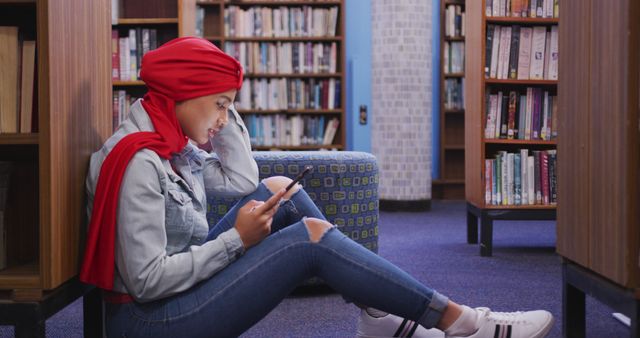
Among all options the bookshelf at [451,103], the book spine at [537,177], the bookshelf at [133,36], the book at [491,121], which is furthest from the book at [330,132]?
the book spine at [537,177]

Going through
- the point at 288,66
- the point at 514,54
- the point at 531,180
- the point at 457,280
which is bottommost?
the point at 457,280

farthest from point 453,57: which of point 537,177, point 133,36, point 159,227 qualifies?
point 159,227

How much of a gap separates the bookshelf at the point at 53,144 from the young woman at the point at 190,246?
2.3 inches

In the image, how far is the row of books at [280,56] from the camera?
604cm

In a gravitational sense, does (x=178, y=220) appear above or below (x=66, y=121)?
below

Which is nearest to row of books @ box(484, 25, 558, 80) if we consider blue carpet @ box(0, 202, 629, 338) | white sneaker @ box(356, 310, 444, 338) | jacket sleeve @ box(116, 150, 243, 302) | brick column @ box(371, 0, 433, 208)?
blue carpet @ box(0, 202, 629, 338)

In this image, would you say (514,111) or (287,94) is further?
(287,94)

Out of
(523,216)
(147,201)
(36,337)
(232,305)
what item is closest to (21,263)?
(36,337)

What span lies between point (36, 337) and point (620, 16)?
1354mm

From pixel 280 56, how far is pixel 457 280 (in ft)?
11.2

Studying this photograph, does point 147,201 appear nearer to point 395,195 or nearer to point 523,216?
point 523,216

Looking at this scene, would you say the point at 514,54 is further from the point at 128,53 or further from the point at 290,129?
the point at 290,129

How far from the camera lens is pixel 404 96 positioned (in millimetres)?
5758

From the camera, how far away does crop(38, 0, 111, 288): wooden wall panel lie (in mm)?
1421
